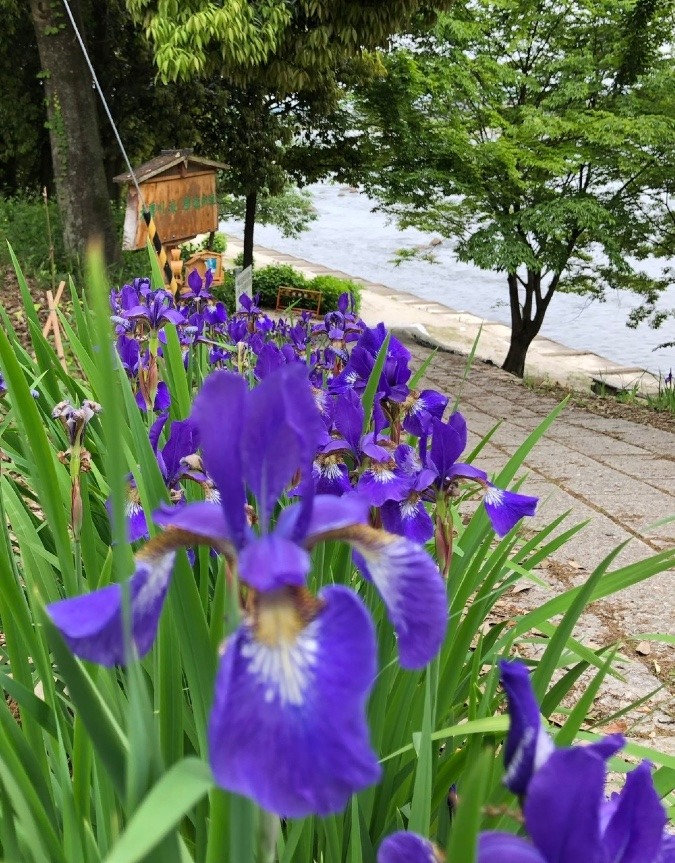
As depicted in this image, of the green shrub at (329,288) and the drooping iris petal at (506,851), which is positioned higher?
the drooping iris petal at (506,851)

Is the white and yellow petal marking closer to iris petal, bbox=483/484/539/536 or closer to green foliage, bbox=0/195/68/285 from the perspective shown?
iris petal, bbox=483/484/539/536

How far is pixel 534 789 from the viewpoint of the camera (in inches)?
15.5

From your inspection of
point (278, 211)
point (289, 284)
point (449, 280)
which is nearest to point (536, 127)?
point (289, 284)

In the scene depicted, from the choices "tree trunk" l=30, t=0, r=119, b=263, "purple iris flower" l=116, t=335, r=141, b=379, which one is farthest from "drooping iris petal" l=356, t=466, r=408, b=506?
"tree trunk" l=30, t=0, r=119, b=263

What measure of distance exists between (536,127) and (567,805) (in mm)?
8840

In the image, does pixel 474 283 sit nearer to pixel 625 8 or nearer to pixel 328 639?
pixel 625 8

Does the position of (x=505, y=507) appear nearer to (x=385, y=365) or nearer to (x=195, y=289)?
(x=385, y=365)

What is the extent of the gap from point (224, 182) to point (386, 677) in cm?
1242

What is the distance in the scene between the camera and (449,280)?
71.6 feet

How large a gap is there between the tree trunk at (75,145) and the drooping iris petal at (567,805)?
8810 millimetres

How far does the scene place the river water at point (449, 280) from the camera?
16500 mm

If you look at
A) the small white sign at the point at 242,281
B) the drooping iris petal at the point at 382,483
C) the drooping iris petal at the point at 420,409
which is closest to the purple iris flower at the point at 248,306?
the small white sign at the point at 242,281

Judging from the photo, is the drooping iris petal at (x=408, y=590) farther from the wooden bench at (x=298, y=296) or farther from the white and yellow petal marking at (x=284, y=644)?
the wooden bench at (x=298, y=296)

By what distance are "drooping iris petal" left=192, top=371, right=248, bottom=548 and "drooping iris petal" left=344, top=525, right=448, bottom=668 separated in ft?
0.22
